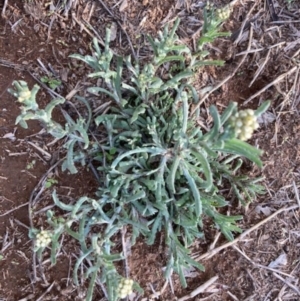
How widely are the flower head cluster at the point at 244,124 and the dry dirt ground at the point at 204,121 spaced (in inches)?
41.3

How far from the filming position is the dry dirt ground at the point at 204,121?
2779 mm

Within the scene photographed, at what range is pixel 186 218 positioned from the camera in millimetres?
2588

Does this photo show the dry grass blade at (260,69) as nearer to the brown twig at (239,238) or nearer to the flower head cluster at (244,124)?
the brown twig at (239,238)

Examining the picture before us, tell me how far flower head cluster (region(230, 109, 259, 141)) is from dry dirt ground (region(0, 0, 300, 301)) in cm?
105

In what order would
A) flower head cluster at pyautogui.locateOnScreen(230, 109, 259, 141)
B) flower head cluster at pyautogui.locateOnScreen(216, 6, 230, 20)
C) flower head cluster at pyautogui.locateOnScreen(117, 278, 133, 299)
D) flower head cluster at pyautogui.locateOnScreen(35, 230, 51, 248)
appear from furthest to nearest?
flower head cluster at pyautogui.locateOnScreen(216, 6, 230, 20), flower head cluster at pyautogui.locateOnScreen(35, 230, 51, 248), flower head cluster at pyautogui.locateOnScreen(117, 278, 133, 299), flower head cluster at pyautogui.locateOnScreen(230, 109, 259, 141)

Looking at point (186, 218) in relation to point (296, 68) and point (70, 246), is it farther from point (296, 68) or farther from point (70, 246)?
point (296, 68)

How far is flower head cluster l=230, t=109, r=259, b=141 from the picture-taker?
1.77 metres

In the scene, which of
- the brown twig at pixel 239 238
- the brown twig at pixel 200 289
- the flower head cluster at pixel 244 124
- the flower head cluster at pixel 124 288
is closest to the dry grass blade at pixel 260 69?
the brown twig at pixel 239 238

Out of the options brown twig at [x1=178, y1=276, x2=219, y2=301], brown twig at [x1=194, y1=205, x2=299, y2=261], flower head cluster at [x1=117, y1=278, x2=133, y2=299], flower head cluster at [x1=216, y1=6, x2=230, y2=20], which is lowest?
brown twig at [x1=178, y1=276, x2=219, y2=301]

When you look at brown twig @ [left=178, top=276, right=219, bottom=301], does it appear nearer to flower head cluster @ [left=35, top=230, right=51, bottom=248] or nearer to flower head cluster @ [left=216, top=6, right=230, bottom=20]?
flower head cluster @ [left=35, top=230, right=51, bottom=248]

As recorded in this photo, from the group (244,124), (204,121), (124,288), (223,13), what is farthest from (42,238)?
(223,13)

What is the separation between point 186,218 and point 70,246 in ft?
2.11

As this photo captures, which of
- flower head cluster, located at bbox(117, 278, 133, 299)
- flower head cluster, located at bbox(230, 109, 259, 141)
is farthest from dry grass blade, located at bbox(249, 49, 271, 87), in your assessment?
flower head cluster, located at bbox(117, 278, 133, 299)

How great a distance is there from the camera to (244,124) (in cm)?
178
